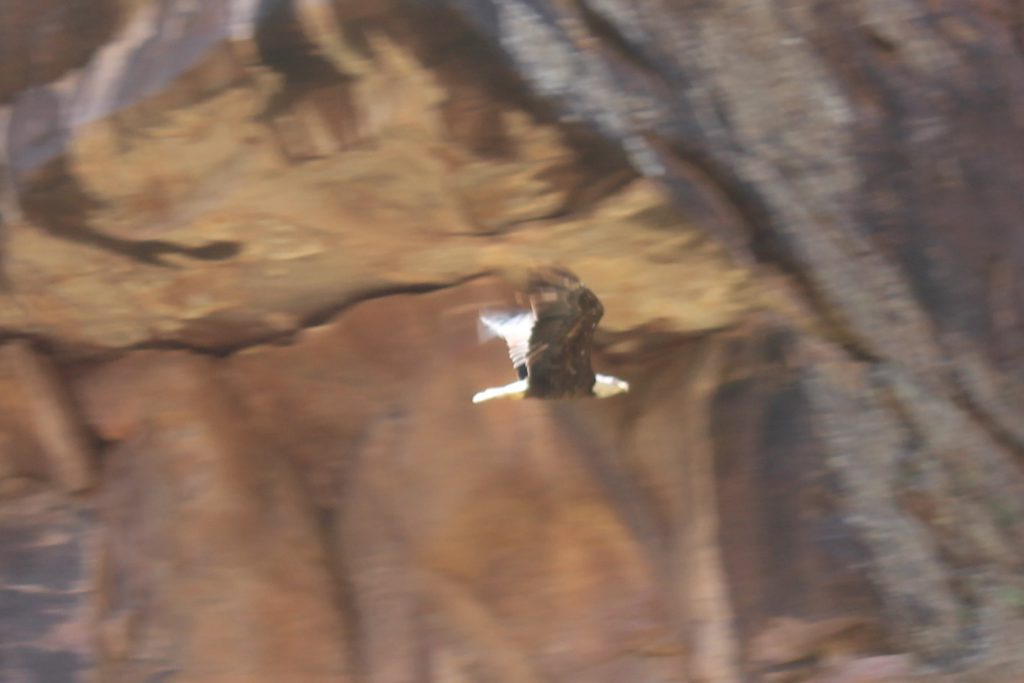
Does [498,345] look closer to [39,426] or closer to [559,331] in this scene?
[559,331]

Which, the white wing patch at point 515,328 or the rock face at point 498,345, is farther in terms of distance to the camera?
the white wing patch at point 515,328

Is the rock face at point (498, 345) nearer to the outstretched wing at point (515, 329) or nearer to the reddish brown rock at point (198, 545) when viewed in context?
the reddish brown rock at point (198, 545)

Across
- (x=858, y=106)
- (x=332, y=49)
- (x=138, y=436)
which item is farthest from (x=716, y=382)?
(x=138, y=436)

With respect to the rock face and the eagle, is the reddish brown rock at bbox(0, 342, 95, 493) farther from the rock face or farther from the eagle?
the eagle

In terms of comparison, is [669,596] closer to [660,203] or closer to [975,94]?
[660,203]

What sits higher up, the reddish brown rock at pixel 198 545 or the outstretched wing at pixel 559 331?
the outstretched wing at pixel 559 331

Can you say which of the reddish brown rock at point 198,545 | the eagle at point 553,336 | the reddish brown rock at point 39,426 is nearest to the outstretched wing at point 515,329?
the eagle at point 553,336

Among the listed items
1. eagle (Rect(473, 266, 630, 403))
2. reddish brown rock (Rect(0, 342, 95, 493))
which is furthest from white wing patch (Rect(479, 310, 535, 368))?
reddish brown rock (Rect(0, 342, 95, 493))
